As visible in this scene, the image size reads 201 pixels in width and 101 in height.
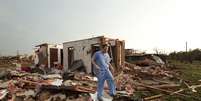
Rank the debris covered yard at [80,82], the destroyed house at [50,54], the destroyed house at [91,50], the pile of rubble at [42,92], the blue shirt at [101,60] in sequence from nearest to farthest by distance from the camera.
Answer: the blue shirt at [101,60] < the pile of rubble at [42,92] < the debris covered yard at [80,82] < the destroyed house at [91,50] < the destroyed house at [50,54]

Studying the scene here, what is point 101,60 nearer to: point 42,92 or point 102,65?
point 102,65

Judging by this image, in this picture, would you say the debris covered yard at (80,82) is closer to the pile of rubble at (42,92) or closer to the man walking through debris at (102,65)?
the pile of rubble at (42,92)

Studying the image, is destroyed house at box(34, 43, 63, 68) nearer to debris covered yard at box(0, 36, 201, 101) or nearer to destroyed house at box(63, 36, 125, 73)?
debris covered yard at box(0, 36, 201, 101)

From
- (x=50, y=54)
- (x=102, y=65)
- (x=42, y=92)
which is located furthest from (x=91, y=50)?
(x=102, y=65)

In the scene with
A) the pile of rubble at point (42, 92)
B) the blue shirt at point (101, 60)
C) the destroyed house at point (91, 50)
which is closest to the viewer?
the blue shirt at point (101, 60)

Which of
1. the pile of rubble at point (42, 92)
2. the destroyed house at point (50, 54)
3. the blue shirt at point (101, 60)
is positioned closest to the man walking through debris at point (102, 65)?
the blue shirt at point (101, 60)

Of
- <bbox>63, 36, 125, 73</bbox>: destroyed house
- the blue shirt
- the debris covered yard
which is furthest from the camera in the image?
<bbox>63, 36, 125, 73</bbox>: destroyed house

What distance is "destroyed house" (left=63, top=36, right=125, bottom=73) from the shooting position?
25812mm

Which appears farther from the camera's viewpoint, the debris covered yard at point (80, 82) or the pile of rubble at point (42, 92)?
the debris covered yard at point (80, 82)

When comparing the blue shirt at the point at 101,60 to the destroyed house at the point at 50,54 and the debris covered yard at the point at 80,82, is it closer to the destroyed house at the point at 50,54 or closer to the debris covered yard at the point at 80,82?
the debris covered yard at the point at 80,82

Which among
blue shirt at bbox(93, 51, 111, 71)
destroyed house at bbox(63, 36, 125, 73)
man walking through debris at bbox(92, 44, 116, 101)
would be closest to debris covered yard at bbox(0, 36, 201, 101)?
destroyed house at bbox(63, 36, 125, 73)

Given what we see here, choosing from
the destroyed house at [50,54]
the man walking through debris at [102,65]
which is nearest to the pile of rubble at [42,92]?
the man walking through debris at [102,65]

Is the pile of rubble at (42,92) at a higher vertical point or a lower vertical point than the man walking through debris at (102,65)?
lower

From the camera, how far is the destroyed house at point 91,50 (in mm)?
25812
